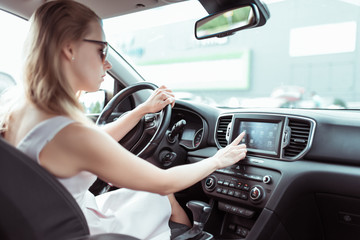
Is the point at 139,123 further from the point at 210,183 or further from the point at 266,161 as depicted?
the point at 266,161

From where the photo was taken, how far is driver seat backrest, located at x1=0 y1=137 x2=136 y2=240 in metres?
0.93

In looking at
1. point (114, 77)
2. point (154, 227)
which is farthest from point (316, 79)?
point (154, 227)

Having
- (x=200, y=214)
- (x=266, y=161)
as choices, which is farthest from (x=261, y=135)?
(x=200, y=214)

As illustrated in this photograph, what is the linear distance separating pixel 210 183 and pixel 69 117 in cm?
134

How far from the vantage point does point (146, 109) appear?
1.96 meters

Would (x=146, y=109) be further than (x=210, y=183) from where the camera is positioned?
No

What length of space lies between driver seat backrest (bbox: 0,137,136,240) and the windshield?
7016mm

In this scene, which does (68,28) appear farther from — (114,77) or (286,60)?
(286,60)

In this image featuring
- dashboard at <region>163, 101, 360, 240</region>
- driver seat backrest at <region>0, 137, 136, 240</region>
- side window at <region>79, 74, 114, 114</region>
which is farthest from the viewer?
side window at <region>79, 74, 114, 114</region>

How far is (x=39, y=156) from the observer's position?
1.02 metres

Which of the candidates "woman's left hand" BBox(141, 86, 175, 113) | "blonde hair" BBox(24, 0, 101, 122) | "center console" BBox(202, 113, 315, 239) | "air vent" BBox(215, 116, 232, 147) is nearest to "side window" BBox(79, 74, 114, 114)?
"woman's left hand" BBox(141, 86, 175, 113)

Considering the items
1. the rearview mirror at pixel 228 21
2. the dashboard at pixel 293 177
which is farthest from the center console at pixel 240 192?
the rearview mirror at pixel 228 21

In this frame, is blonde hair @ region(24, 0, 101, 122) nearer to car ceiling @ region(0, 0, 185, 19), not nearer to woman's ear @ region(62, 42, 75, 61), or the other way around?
woman's ear @ region(62, 42, 75, 61)

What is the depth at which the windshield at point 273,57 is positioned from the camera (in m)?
9.96
